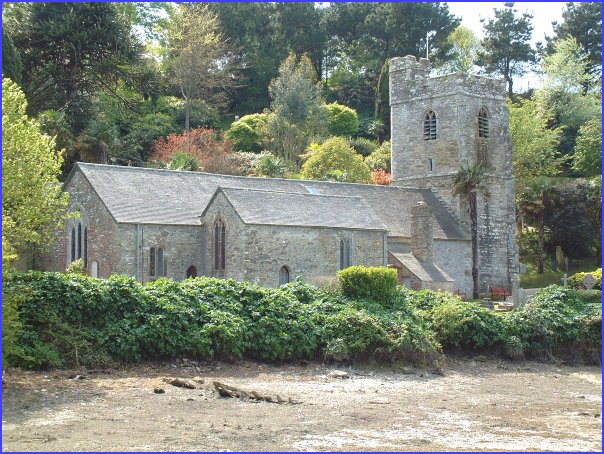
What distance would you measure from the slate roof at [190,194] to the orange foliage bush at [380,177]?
1009cm

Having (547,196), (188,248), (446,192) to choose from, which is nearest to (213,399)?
(188,248)

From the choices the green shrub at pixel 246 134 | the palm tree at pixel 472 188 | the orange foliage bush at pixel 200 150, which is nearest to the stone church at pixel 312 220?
the palm tree at pixel 472 188

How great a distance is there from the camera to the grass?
52.2 m

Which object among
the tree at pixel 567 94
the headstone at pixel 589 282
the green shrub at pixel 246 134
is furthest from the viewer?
the tree at pixel 567 94

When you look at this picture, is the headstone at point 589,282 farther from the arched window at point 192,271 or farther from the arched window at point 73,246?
the arched window at point 73,246

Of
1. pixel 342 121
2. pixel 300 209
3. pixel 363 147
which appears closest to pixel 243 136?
pixel 342 121

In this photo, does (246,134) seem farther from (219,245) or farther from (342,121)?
(219,245)

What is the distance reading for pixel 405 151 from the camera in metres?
50.4

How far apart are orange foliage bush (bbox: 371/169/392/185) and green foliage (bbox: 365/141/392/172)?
3586 mm

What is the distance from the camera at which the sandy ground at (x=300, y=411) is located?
13984 millimetres

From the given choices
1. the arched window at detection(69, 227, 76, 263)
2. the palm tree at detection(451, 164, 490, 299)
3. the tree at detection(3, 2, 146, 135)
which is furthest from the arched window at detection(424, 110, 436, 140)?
the arched window at detection(69, 227, 76, 263)

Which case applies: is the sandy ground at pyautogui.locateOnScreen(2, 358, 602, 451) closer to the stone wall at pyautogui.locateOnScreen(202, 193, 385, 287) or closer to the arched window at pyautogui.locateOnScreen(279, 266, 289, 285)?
the stone wall at pyautogui.locateOnScreen(202, 193, 385, 287)

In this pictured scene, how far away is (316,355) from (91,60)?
103 feet

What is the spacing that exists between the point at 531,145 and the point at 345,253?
28.8m
